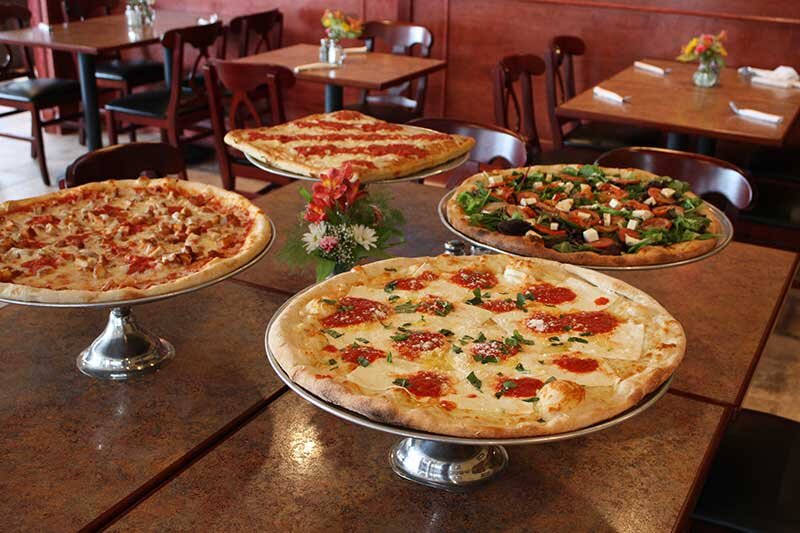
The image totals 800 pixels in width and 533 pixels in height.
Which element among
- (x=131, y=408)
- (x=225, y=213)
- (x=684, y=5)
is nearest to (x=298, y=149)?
(x=225, y=213)

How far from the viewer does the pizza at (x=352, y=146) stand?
2.43 metres

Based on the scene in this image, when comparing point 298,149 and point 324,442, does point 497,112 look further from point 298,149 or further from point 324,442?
point 324,442

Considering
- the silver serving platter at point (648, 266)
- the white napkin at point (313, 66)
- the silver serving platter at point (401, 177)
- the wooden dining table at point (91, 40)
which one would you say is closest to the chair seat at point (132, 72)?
the wooden dining table at point (91, 40)

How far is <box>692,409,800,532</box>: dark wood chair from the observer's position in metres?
1.76

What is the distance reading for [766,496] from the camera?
71.8 inches

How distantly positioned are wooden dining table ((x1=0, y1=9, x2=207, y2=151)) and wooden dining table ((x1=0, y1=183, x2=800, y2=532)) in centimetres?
332

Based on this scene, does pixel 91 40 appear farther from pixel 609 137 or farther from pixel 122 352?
pixel 122 352

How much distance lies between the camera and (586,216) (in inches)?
84.1

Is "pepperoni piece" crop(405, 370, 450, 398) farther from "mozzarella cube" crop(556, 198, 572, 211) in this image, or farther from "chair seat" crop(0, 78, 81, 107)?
"chair seat" crop(0, 78, 81, 107)

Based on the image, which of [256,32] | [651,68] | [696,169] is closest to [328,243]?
[696,169]

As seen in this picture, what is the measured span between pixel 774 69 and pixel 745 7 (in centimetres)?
37

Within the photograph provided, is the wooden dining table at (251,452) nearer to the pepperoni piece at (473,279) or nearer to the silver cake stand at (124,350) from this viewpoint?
the silver cake stand at (124,350)

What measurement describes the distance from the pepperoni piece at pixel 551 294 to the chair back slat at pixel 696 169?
121 centimetres

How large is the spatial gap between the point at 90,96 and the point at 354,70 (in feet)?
5.86
